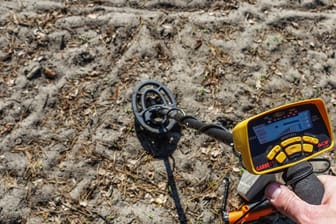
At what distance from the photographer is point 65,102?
140 inches

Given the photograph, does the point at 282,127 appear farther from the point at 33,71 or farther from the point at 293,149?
the point at 33,71

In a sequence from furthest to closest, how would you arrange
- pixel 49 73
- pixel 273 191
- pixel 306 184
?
pixel 49 73, pixel 273 191, pixel 306 184

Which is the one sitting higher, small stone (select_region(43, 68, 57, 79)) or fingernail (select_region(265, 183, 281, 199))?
fingernail (select_region(265, 183, 281, 199))

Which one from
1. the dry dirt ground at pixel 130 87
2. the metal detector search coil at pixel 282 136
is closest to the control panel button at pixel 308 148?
the metal detector search coil at pixel 282 136

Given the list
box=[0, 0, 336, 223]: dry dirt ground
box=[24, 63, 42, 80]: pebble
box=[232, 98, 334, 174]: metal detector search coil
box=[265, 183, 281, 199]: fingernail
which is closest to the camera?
box=[232, 98, 334, 174]: metal detector search coil

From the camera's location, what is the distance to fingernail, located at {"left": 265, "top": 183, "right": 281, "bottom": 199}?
7.70 ft

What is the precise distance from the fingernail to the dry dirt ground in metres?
1.01

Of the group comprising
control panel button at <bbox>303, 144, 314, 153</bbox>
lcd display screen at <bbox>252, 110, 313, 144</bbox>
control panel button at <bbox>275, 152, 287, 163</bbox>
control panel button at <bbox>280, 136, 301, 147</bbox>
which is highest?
lcd display screen at <bbox>252, 110, 313, 144</bbox>

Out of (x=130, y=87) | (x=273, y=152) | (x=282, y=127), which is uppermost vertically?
(x=282, y=127)

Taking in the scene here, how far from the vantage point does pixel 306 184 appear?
2197mm

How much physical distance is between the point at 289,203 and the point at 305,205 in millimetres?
79

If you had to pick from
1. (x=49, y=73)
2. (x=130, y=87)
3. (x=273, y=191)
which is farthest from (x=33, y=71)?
(x=273, y=191)

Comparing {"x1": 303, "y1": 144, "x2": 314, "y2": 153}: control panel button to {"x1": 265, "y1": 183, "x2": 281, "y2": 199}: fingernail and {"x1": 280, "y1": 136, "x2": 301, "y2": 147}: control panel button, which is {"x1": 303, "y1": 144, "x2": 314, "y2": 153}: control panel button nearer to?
{"x1": 280, "y1": 136, "x2": 301, "y2": 147}: control panel button

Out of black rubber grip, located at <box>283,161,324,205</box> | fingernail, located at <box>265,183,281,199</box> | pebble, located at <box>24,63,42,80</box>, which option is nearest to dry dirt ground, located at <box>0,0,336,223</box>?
pebble, located at <box>24,63,42,80</box>
